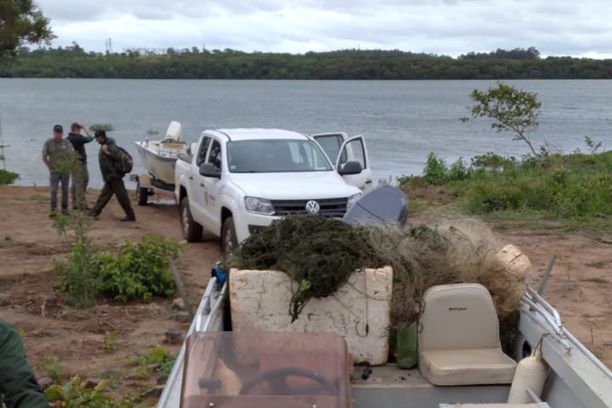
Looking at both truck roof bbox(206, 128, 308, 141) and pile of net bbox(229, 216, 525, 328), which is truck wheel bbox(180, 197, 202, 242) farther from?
pile of net bbox(229, 216, 525, 328)

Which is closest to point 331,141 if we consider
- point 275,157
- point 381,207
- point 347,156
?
point 347,156

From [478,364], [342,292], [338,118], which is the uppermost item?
[342,292]

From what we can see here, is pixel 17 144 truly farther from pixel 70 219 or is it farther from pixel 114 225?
pixel 70 219

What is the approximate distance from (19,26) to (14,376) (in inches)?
716

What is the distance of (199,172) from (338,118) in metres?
60.4

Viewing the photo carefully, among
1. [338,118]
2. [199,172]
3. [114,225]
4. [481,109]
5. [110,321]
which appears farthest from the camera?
[338,118]

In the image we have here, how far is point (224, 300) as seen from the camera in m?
5.99

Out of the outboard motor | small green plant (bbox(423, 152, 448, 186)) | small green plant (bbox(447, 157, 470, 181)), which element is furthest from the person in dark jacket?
small green plant (bbox(447, 157, 470, 181))

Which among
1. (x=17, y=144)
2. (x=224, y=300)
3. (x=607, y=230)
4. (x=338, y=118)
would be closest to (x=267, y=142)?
(x=607, y=230)

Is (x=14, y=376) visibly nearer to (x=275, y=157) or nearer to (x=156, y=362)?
(x=156, y=362)

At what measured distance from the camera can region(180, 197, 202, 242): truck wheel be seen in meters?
14.0

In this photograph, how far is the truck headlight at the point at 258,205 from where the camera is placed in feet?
36.6

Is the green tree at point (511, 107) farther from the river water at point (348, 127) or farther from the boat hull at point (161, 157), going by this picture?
the boat hull at point (161, 157)

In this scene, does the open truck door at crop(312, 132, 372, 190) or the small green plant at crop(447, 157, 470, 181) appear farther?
the small green plant at crop(447, 157, 470, 181)
